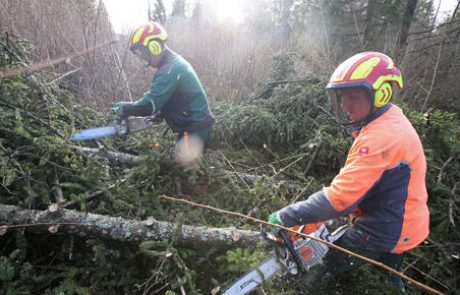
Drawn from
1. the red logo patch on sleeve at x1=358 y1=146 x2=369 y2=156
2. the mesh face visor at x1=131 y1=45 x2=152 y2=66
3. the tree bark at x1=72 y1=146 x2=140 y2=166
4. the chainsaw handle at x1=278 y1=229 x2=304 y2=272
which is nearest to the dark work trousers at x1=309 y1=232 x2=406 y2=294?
the chainsaw handle at x1=278 y1=229 x2=304 y2=272

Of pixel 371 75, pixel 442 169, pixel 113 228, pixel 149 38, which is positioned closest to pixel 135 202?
pixel 113 228

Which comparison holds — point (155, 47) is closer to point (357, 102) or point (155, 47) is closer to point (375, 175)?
point (357, 102)

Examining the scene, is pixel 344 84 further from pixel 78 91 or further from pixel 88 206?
pixel 78 91

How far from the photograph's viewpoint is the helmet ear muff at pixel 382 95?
1804 mm

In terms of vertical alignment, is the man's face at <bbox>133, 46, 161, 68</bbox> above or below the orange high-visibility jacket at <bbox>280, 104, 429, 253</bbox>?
above

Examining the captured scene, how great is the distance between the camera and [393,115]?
181 cm

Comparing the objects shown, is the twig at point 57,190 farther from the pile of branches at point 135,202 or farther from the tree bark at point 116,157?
the tree bark at point 116,157

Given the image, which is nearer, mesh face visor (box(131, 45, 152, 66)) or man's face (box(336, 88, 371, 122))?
man's face (box(336, 88, 371, 122))

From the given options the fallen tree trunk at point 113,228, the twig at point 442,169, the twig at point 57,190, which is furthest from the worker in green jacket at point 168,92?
the twig at point 442,169

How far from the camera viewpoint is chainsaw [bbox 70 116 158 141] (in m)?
3.28

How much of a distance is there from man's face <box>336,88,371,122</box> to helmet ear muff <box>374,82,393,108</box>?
0.05 m

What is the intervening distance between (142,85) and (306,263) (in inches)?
267

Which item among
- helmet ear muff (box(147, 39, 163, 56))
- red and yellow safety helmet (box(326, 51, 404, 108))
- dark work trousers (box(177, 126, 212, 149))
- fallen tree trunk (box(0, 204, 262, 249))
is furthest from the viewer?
dark work trousers (box(177, 126, 212, 149))

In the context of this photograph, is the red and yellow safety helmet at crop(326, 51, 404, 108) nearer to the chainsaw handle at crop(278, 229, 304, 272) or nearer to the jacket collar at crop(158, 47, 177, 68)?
the chainsaw handle at crop(278, 229, 304, 272)
